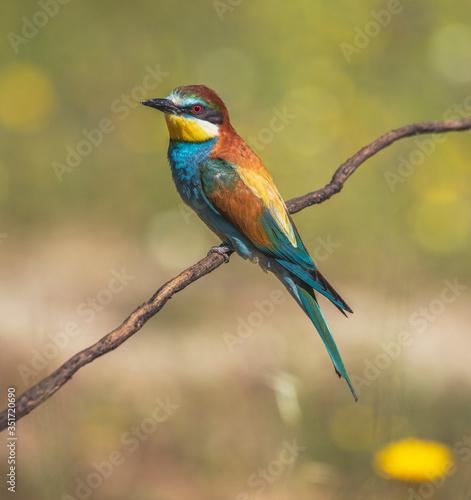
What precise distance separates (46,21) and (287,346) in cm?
257

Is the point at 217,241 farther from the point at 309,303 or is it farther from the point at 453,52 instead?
the point at 453,52

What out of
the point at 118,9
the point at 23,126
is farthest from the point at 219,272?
the point at 118,9

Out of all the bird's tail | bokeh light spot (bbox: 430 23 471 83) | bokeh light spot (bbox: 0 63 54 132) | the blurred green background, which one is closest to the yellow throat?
the bird's tail

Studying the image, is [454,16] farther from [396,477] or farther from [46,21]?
[396,477]

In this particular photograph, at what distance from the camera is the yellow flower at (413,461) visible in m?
1.79

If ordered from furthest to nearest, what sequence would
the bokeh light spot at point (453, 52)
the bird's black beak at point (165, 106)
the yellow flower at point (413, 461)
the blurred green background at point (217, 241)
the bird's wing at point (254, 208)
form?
the bokeh light spot at point (453, 52) < the blurred green background at point (217, 241) < the bird's wing at point (254, 208) < the bird's black beak at point (165, 106) < the yellow flower at point (413, 461)

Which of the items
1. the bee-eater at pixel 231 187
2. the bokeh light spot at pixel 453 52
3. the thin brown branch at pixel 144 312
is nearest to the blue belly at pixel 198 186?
the bee-eater at pixel 231 187

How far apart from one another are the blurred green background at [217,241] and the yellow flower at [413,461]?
504 millimetres

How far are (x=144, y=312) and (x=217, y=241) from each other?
2695 mm

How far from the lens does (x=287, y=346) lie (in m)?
3.29

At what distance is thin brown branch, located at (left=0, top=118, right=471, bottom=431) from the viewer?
32.8 inches

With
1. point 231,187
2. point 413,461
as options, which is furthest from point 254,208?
point 413,461

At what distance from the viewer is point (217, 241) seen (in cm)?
375

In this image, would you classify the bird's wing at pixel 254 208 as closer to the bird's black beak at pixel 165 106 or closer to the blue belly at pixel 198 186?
the blue belly at pixel 198 186
